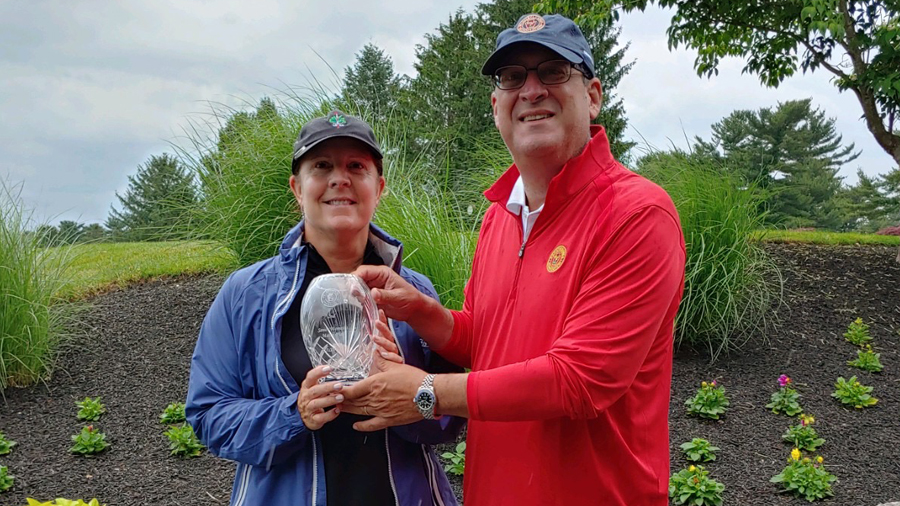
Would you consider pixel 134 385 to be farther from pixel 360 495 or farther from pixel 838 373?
pixel 838 373

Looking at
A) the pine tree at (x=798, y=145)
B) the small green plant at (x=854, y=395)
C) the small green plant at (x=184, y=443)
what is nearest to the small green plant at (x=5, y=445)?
the small green plant at (x=184, y=443)

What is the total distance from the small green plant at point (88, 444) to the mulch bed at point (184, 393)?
0.08 metres

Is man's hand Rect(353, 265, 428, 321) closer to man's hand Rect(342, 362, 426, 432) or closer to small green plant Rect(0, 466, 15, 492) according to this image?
man's hand Rect(342, 362, 426, 432)

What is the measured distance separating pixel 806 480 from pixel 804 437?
2.30ft

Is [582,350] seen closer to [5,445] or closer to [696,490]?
[696,490]

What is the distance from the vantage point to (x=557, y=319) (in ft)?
6.40

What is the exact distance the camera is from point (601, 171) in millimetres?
2064

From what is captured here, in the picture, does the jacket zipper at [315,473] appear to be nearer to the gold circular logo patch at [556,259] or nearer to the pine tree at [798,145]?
the gold circular logo patch at [556,259]

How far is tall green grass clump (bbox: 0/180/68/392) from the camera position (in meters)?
6.03

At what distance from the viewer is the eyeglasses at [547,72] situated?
7.08 feet

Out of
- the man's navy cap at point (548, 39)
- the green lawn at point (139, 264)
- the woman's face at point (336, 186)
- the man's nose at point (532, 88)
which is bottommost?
the woman's face at point (336, 186)

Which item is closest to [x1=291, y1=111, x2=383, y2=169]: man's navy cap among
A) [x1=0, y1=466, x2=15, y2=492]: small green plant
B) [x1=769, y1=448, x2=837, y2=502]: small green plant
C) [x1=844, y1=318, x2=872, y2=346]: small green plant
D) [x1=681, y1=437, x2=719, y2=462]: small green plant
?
[x1=681, y1=437, x2=719, y2=462]: small green plant

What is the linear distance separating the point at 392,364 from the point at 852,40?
32.8 ft

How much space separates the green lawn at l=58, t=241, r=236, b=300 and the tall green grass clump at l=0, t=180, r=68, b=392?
0.53 metres
